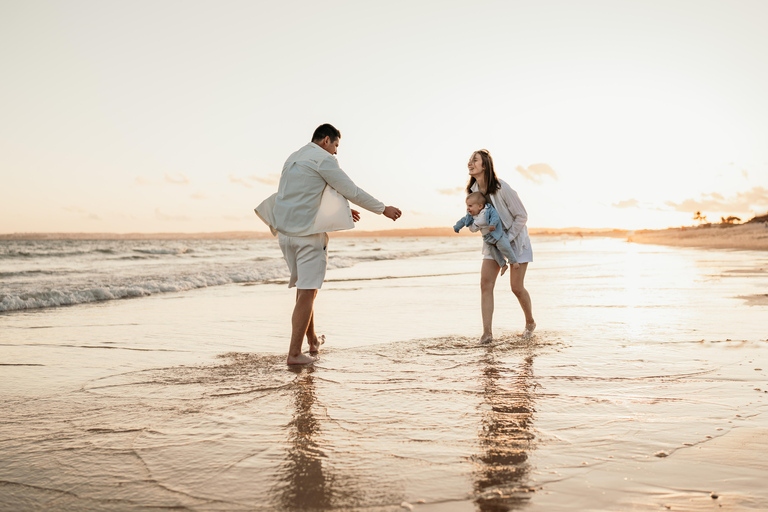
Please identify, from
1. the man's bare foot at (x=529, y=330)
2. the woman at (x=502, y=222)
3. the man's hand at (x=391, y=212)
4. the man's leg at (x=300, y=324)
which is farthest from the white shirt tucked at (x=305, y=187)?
the man's bare foot at (x=529, y=330)

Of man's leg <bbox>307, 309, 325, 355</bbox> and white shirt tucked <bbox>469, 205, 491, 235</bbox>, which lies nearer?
man's leg <bbox>307, 309, 325, 355</bbox>

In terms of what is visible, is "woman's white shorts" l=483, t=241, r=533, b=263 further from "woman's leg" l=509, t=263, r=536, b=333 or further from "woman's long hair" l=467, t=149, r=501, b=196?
"woman's long hair" l=467, t=149, r=501, b=196

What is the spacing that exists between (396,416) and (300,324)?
1913 mm

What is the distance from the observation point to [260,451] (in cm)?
272

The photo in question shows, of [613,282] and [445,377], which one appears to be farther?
[613,282]

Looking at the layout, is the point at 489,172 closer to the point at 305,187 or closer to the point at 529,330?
the point at 529,330

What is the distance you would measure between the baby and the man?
3.35ft

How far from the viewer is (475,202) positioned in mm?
5738

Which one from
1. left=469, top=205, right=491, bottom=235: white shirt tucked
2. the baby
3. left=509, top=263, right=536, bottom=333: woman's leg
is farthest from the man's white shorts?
left=509, top=263, right=536, bottom=333: woman's leg

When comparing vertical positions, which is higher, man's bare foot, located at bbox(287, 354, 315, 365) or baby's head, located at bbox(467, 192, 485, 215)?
baby's head, located at bbox(467, 192, 485, 215)

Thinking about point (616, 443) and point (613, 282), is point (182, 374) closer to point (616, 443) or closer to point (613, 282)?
point (616, 443)

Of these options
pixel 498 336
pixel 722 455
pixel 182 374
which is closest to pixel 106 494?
pixel 182 374

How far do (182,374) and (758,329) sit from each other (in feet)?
18.8

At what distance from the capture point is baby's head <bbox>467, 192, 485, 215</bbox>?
5.73 metres
